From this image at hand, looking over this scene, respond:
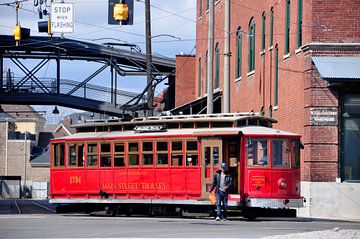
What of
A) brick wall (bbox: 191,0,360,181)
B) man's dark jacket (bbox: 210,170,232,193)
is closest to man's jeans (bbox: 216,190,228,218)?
man's dark jacket (bbox: 210,170,232,193)

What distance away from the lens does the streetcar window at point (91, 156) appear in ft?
112

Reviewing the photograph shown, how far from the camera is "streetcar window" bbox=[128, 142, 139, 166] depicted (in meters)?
32.9

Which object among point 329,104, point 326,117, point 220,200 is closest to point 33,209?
point 326,117

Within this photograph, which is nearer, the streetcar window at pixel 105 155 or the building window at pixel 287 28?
the streetcar window at pixel 105 155

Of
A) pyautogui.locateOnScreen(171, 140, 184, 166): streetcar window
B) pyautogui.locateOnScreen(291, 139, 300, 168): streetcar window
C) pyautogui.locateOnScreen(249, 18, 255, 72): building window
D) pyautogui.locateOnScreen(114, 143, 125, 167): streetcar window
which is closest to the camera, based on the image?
pyautogui.locateOnScreen(291, 139, 300, 168): streetcar window

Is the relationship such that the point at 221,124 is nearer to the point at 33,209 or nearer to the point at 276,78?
the point at 276,78

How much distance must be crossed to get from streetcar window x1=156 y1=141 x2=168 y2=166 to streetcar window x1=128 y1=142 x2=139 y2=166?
0.94m

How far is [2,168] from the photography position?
4008 inches

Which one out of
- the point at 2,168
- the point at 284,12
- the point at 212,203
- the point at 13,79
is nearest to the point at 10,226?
the point at 212,203

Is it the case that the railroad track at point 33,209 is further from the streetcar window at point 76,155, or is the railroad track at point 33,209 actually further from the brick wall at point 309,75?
the brick wall at point 309,75

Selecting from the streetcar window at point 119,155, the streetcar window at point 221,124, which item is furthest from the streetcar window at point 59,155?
the streetcar window at point 221,124

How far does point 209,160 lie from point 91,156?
16.7 ft

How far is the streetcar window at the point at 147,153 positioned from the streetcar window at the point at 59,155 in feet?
13.0

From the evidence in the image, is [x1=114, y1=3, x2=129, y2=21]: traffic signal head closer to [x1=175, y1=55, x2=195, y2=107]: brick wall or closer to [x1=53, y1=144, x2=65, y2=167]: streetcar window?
[x1=53, y1=144, x2=65, y2=167]: streetcar window
